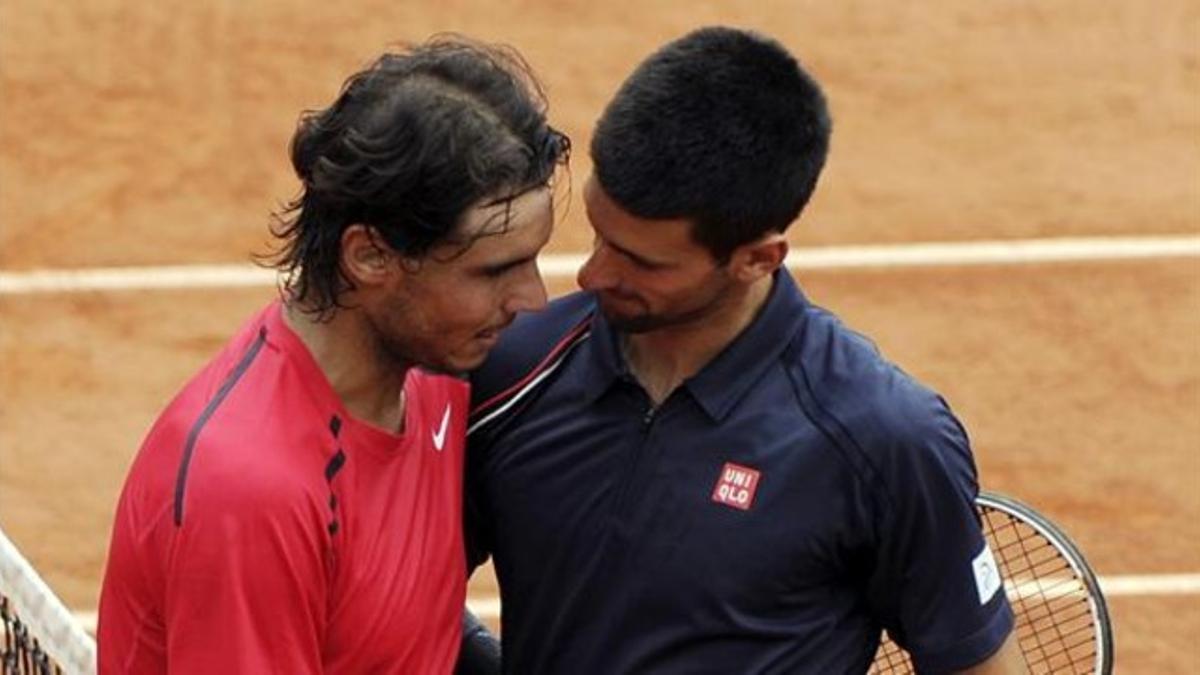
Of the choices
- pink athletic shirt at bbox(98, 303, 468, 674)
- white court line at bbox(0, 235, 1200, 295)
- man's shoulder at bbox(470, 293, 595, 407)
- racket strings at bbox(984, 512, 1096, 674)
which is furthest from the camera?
white court line at bbox(0, 235, 1200, 295)

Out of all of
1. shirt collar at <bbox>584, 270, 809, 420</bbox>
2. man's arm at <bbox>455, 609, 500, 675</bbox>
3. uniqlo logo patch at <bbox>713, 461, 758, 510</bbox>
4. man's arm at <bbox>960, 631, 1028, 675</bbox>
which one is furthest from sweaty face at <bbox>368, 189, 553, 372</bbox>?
man's arm at <bbox>960, 631, 1028, 675</bbox>

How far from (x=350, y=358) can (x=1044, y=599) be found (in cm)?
255

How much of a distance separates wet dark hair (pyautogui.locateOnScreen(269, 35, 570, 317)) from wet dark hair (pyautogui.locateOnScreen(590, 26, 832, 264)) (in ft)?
0.40

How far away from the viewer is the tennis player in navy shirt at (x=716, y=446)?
4.48m

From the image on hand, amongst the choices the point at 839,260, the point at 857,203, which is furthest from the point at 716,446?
the point at 857,203

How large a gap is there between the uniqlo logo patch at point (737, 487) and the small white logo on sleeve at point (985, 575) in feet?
1.15

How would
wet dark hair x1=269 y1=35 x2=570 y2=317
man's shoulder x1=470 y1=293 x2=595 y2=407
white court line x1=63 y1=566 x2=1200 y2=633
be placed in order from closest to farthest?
wet dark hair x1=269 y1=35 x2=570 y2=317, man's shoulder x1=470 y1=293 x2=595 y2=407, white court line x1=63 y1=566 x2=1200 y2=633

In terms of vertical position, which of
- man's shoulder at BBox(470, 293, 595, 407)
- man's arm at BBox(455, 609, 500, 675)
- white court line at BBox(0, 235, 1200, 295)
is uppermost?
man's shoulder at BBox(470, 293, 595, 407)

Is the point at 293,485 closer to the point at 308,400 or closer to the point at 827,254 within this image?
the point at 308,400

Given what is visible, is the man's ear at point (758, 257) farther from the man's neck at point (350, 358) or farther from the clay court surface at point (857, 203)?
the clay court surface at point (857, 203)

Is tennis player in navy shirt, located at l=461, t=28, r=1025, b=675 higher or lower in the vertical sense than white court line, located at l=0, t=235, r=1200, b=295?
higher

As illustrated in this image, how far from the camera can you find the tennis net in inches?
213

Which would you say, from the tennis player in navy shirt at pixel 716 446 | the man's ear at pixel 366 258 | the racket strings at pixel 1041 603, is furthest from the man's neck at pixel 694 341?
the racket strings at pixel 1041 603

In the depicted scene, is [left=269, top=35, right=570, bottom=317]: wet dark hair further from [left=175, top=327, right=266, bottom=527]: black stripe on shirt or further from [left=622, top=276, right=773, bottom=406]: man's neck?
[left=622, top=276, right=773, bottom=406]: man's neck
